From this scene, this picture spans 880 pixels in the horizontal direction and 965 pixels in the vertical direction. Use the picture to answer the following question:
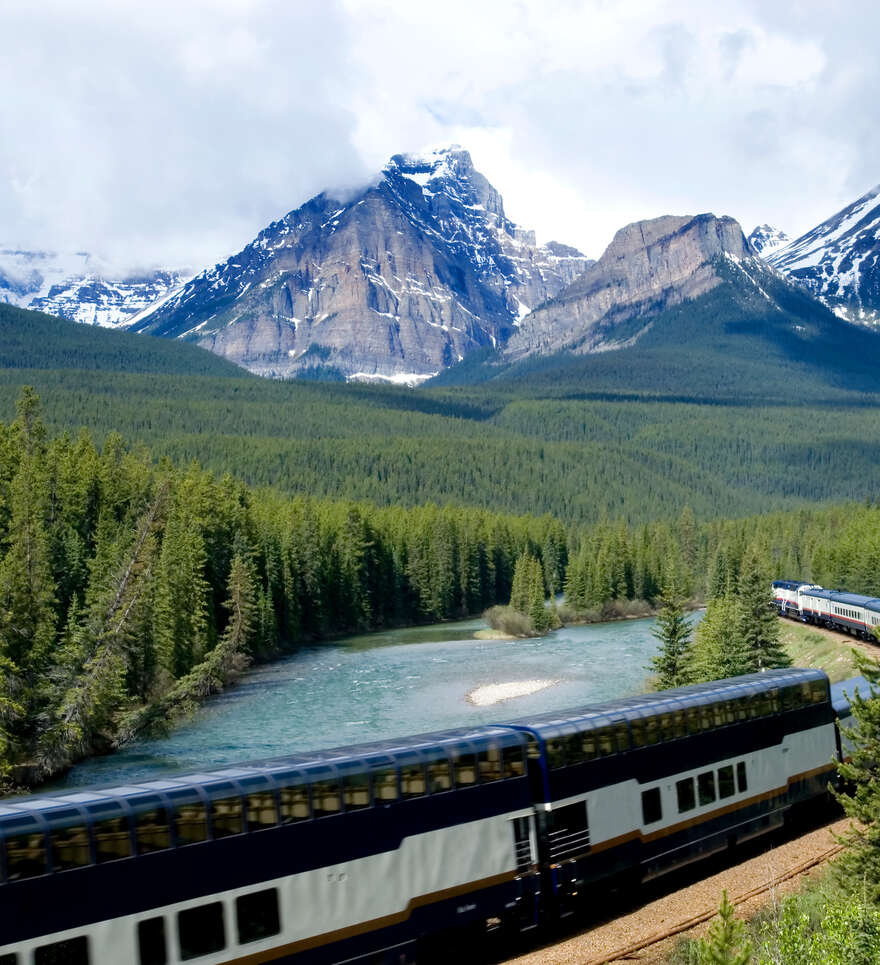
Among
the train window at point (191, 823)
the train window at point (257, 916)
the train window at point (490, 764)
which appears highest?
the train window at point (191, 823)

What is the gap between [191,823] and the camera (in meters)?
21.0

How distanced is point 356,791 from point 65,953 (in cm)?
641

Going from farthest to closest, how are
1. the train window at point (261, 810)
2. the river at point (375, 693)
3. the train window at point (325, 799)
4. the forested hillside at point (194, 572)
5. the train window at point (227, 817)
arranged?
the forested hillside at point (194, 572), the river at point (375, 693), the train window at point (325, 799), the train window at point (261, 810), the train window at point (227, 817)

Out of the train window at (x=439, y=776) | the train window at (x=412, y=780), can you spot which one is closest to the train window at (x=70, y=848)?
the train window at (x=412, y=780)

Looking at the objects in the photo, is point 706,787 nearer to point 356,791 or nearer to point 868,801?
point 868,801

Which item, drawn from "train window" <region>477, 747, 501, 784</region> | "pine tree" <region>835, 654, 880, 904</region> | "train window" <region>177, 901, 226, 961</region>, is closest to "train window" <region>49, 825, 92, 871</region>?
"train window" <region>177, 901, 226, 961</region>

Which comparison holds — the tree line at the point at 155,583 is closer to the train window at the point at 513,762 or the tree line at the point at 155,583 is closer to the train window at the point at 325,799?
the train window at the point at 513,762

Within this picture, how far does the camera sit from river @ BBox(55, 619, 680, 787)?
60.0 metres

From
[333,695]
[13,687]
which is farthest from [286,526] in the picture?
[13,687]

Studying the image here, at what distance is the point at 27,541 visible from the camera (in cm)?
7056

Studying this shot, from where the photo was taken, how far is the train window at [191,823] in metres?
20.9

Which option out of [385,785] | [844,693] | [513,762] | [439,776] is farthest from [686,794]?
[844,693]

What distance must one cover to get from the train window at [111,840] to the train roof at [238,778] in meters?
0.17

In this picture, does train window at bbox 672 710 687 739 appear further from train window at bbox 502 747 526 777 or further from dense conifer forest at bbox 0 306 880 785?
dense conifer forest at bbox 0 306 880 785
